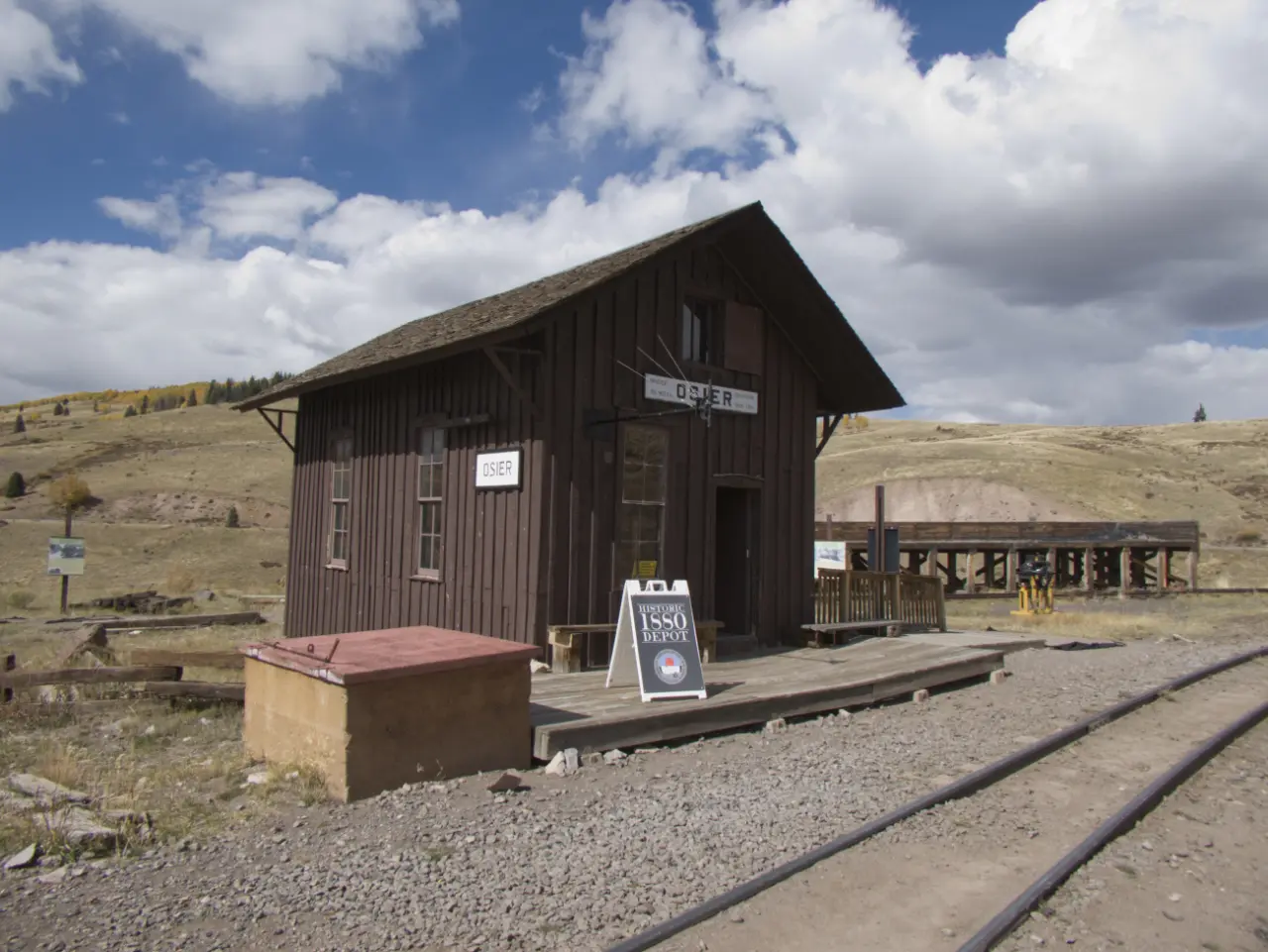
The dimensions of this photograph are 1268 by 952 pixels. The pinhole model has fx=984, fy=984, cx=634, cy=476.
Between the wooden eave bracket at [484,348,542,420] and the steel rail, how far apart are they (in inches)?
259

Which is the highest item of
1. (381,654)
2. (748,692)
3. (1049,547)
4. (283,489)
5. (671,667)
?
(283,489)

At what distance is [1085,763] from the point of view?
26.5 ft

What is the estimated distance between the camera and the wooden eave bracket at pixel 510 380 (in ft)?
33.3

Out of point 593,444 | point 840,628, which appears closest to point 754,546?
point 840,628

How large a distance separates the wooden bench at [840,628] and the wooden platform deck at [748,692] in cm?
35

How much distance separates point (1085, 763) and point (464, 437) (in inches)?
290

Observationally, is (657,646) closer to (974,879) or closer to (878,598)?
(974,879)

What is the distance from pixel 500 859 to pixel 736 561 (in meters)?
8.23

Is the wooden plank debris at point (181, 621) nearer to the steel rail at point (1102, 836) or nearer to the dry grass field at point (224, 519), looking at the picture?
the dry grass field at point (224, 519)

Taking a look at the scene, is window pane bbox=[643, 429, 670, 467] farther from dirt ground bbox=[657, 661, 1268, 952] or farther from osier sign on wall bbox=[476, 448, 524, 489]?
dirt ground bbox=[657, 661, 1268, 952]

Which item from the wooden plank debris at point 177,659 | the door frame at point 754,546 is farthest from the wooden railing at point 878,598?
the wooden plank debris at point 177,659

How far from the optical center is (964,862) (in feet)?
18.3

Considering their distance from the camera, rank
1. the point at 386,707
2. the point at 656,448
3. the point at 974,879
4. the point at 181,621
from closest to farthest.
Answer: the point at 974,879 → the point at 386,707 → the point at 656,448 → the point at 181,621

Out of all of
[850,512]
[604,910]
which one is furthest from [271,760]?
[850,512]
